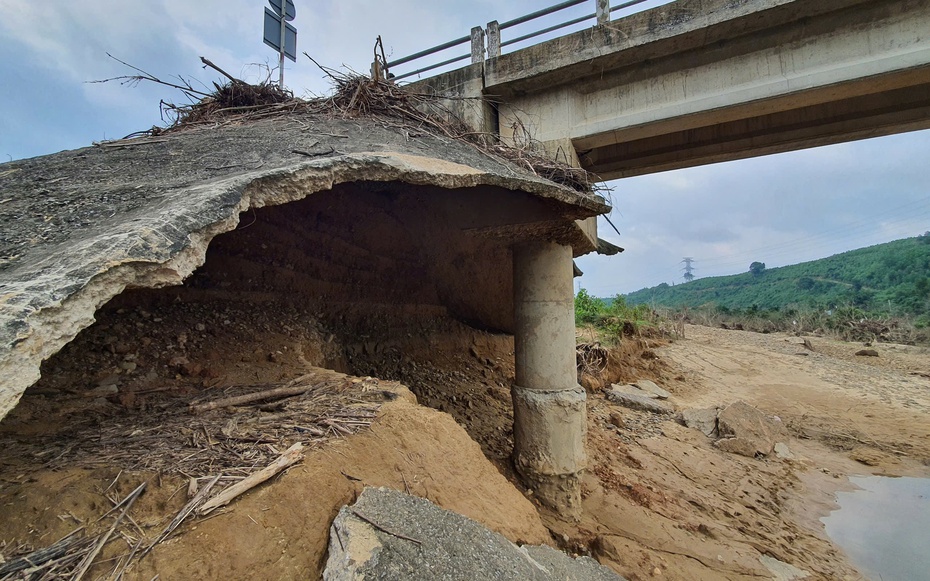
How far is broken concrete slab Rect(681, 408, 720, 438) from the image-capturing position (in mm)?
7270

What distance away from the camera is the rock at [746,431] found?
6664 mm

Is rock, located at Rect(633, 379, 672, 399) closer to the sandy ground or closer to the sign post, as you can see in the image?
the sandy ground

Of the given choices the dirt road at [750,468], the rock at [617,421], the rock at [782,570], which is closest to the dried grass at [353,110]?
the dirt road at [750,468]

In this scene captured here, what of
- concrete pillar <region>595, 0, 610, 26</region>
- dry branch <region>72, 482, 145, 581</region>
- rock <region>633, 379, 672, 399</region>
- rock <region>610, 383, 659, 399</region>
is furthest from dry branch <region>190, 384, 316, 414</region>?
rock <region>633, 379, 672, 399</region>

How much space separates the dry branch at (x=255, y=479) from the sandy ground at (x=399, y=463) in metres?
0.04

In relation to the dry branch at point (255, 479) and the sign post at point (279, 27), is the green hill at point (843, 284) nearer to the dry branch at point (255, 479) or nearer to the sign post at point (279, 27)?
the sign post at point (279, 27)

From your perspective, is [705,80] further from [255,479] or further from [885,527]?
[885,527]

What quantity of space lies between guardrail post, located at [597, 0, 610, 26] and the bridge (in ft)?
0.05

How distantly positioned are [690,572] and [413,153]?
14.0 feet

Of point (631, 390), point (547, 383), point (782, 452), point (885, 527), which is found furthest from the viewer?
point (631, 390)

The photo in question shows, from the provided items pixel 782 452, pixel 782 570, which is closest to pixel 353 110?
pixel 782 570

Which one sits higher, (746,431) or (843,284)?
(843,284)

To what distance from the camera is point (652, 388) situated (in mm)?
9219

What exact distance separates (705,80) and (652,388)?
673 centimetres
